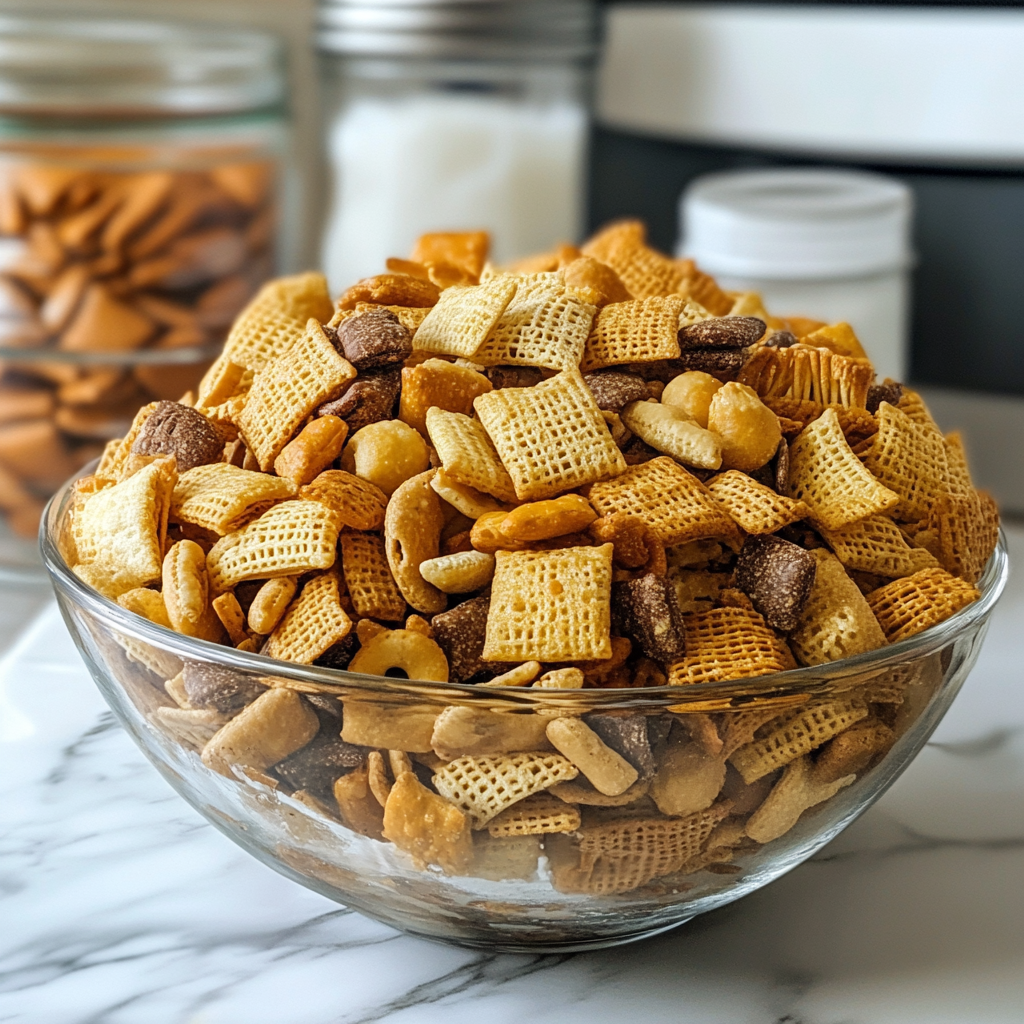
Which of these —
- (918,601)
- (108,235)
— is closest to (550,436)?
(918,601)

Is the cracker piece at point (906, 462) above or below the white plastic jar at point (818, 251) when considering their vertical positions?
above

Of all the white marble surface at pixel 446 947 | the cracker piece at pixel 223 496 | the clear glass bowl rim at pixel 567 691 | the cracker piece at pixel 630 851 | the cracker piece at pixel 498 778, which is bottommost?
the white marble surface at pixel 446 947

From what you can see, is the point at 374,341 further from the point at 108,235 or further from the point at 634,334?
the point at 108,235

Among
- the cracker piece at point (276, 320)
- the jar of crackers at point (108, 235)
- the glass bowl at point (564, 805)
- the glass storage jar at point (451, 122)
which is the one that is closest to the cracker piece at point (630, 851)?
the glass bowl at point (564, 805)

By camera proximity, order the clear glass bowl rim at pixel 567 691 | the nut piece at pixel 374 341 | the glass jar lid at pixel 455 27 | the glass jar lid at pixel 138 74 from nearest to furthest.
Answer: the clear glass bowl rim at pixel 567 691, the nut piece at pixel 374 341, the glass jar lid at pixel 138 74, the glass jar lid at pixel 455 27

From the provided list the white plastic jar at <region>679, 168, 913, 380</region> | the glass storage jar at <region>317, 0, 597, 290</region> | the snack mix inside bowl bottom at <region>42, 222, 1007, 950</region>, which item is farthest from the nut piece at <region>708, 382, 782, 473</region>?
the glass storage jar at <region>317, 0, 597, 290</region>

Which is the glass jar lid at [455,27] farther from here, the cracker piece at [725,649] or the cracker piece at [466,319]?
the cracker piece at [725,649]
